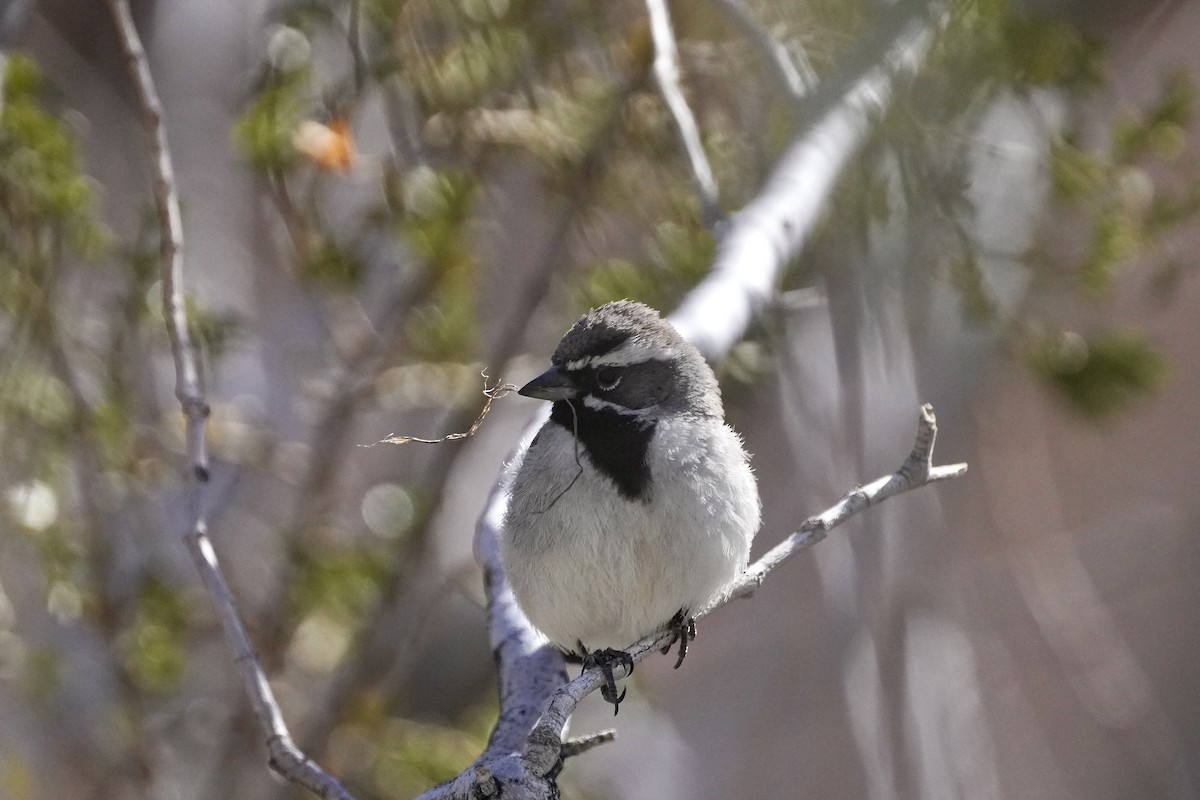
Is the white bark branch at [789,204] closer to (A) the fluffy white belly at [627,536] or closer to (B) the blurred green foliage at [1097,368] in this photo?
(A) the fluffy white belly at [627,536]

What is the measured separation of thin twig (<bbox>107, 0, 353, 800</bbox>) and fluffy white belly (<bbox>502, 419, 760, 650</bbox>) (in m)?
0.81

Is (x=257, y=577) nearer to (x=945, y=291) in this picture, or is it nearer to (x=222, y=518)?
(x=222, y=518)

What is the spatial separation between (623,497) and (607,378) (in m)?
0.38

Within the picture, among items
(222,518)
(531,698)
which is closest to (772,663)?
(222,518)

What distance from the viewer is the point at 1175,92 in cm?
488

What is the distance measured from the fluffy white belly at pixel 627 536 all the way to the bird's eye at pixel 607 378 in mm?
174

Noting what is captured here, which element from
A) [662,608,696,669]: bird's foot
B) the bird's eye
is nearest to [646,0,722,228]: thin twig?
the bird's eye

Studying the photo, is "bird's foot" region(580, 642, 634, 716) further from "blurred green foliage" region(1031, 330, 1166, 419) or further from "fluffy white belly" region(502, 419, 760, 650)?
"blurred green foliage" region(1031, 330, 1166, 419)

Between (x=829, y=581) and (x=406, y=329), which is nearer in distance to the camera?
(x=829, y=581)

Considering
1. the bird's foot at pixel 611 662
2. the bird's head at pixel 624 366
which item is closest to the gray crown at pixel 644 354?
the bird's head at pixel 624 366

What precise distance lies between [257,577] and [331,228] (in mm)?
2048

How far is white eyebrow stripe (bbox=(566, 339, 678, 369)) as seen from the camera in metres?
3.65

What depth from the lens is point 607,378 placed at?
369cm

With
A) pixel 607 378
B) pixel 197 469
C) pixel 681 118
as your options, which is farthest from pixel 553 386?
pixel 681 118
